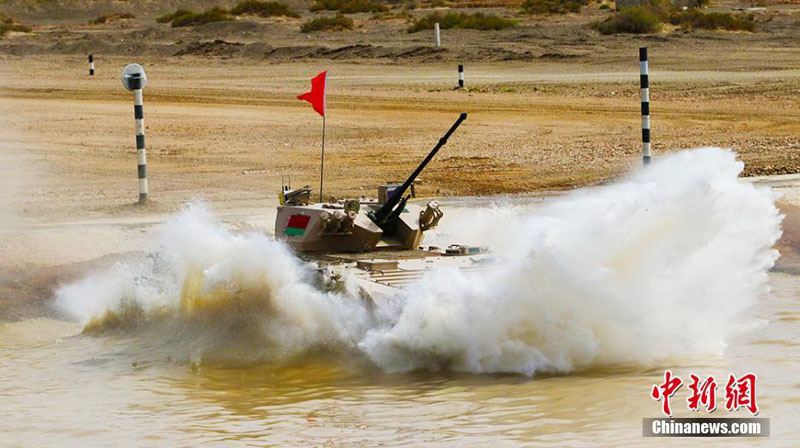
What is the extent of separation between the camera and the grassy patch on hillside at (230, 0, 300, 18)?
52.5 m

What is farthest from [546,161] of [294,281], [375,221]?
[294,281]

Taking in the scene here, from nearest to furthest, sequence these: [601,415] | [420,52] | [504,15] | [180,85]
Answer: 1. [601,415]
2. [180,85]
3. [420,52]
4. [504,15]

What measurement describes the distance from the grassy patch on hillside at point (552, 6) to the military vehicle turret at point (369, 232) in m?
37.4

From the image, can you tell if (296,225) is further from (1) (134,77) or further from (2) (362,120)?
(2) (362,120)

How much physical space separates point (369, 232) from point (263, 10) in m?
42.6

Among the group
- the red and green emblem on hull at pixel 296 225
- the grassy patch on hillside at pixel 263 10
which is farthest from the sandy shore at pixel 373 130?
the grassy patch on hillside at pixel 263 10

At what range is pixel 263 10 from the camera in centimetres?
5344

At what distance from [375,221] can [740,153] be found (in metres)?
8.20

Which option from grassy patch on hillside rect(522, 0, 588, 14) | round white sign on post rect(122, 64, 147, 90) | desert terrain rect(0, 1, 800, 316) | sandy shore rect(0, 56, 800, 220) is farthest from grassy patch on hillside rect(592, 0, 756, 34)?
round white sign on post rect(122, 64, 147, 90)

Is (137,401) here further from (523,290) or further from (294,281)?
(523,290)

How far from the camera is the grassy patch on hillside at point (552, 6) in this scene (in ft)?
161

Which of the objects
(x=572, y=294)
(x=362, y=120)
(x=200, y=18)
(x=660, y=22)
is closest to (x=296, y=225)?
(x=572, y=294)

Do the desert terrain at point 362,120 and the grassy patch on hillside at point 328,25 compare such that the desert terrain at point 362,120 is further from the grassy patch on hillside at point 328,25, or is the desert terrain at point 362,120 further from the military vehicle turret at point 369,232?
the grassy patch on hillside at point 328,25

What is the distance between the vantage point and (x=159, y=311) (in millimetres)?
12094
